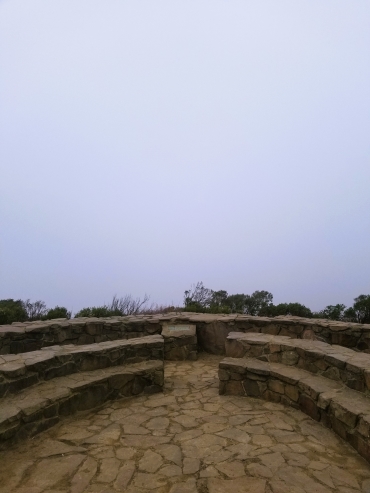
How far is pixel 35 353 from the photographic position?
4402 millimetres

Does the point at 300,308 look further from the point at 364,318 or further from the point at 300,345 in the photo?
the point at 300,345

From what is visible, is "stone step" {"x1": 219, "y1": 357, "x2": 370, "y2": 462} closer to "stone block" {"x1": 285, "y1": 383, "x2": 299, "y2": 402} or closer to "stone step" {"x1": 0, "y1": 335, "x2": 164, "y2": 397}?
"stone block" {"x1": 285, "y1": 383, "x2": 299, "y2": 402}

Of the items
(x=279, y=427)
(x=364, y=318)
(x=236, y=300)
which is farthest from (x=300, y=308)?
(x=279, y=427)

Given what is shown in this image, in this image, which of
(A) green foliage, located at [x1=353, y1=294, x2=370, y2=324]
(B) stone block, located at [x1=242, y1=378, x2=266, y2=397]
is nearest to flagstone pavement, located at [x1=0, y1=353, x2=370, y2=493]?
(B) stone block, located at [x1=242, y1=378, x2=266, y2=397]

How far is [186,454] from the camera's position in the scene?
2.97m

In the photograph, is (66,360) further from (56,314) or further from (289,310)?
(289,310)

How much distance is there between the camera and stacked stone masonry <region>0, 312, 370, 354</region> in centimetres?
656

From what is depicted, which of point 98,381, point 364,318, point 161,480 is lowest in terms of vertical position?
point 161,480

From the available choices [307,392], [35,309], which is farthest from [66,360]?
[35,309]

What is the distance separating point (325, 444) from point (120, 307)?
31.3ft

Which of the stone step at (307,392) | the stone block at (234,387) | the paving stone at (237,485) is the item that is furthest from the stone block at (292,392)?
the paving stone at (237,485)

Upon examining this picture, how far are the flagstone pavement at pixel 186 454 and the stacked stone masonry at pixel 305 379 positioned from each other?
142 mm

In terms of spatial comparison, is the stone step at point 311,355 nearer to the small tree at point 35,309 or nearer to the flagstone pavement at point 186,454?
the flagstone pavement at point 186,454

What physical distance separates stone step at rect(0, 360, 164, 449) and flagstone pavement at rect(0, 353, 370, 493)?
12cm
